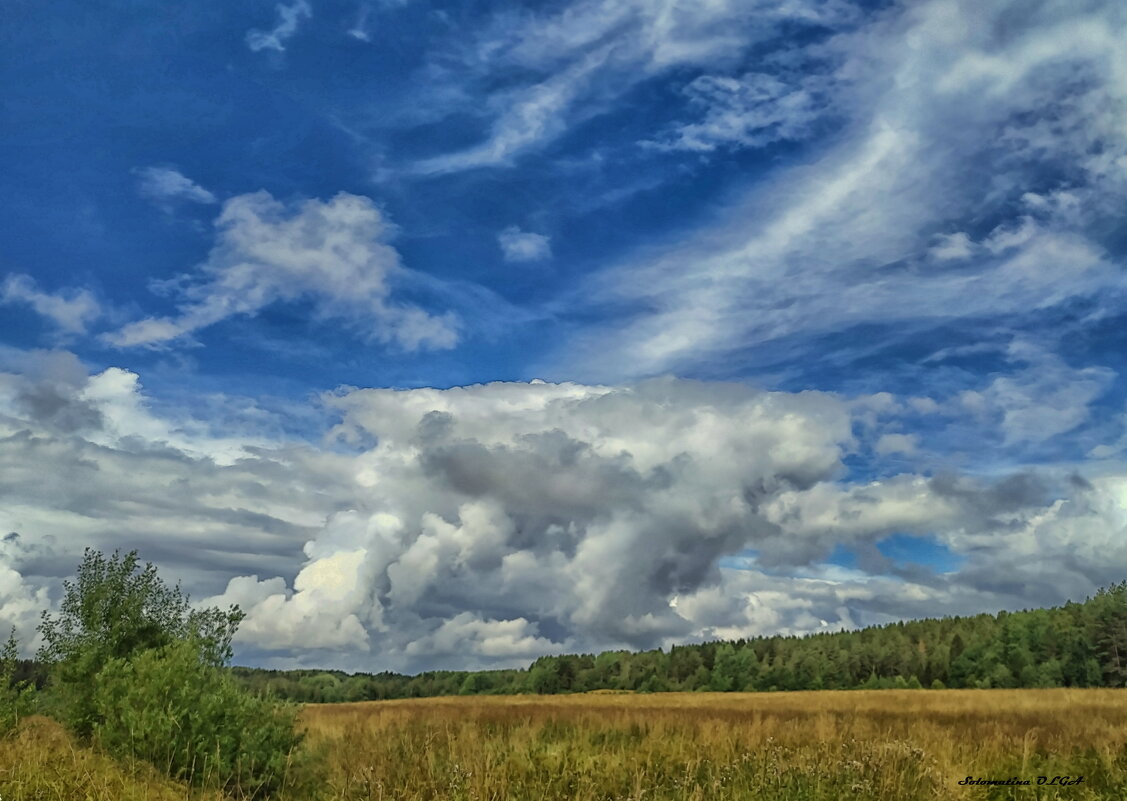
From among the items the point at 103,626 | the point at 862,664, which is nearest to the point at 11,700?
the point at 103,626

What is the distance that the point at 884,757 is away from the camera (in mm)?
13664

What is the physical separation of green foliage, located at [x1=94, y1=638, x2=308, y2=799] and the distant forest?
2984 inches

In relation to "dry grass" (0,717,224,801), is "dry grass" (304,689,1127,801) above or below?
above

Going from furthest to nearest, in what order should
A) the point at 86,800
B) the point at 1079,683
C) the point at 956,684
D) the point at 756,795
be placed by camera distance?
1. the point at 956,684
2. the point at 1079,683
3. the point at 756,795
4. the point at 86,800

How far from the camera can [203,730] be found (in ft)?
45.9

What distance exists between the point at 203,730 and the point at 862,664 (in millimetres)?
126251

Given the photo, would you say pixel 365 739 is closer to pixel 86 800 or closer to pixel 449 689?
pixel 86 800

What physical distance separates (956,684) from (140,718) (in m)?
114

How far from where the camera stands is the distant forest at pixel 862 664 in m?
97.0

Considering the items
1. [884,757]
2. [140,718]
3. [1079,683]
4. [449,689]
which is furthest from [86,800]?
[449,689]

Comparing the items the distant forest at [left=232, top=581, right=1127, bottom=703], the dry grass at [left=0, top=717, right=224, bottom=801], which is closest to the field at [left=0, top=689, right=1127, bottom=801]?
the dry grass at [left=0, top=717, right=224, bottom=801]

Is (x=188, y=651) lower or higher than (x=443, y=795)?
higher

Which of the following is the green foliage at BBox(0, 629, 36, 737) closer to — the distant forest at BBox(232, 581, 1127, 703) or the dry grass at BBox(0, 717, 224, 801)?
the dry grass at BBox(0, 717, 224, 801)

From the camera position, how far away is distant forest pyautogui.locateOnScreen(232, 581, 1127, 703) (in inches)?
3819
